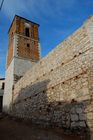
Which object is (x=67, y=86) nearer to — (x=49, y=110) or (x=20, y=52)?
(x=49, y=110)

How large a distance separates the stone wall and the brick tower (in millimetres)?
5701

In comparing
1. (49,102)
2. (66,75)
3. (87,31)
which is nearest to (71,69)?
(66,75)

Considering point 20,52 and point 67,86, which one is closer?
point 67,86

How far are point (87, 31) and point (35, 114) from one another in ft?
17.5

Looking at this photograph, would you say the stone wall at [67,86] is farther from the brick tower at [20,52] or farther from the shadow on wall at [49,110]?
the brick tower at [20,52]

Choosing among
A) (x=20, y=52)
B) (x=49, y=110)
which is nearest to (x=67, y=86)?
(x=49, y=110)

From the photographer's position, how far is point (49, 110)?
23.7ft

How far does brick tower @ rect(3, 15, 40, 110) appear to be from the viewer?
14.8 meters

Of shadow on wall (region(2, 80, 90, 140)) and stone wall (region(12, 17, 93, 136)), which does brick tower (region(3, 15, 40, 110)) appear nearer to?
shadow on wall (region(2, 80, 90, 140))

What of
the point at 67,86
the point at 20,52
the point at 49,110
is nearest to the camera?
the point at 67,86

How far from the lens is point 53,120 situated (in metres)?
6.73

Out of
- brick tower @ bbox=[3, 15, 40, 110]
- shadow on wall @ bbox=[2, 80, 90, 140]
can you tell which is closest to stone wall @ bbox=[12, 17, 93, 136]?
shadow on wall @ bbox=[2, 80, 90, 140]

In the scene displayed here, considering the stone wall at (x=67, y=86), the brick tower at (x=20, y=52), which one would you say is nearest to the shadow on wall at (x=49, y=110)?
the stone wall at (x=67, y=86)

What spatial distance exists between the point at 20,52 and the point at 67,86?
10789mm
